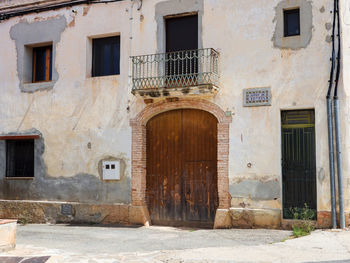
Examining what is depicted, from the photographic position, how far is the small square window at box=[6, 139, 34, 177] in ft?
45.3

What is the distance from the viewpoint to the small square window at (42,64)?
14.0m

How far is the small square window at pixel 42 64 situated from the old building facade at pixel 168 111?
0.04m

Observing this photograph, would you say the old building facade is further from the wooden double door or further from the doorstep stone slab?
the doorstep stone slab

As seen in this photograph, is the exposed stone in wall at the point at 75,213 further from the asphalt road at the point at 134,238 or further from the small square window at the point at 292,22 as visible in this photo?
the small square window at the point at 292,22

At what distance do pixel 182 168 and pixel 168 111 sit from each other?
1556 millimetres

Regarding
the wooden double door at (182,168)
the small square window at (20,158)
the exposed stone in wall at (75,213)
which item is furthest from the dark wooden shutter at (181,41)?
the small square window at (20,158)

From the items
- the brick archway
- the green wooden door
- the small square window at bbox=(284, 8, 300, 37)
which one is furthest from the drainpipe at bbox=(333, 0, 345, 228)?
the brick archway

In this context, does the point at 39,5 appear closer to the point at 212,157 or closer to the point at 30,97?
the point at 30,97

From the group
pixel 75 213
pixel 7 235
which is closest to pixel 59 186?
pixel 75 213

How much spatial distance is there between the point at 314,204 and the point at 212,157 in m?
2.70

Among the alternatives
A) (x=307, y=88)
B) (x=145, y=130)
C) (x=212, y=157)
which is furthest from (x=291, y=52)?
(x=145, y=130)

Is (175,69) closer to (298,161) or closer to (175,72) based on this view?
(175,72)

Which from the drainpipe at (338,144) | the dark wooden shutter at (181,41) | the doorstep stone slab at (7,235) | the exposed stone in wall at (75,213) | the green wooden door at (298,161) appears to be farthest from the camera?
the exposed stone in wall at (75,213)

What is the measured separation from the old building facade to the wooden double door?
0.03 m
